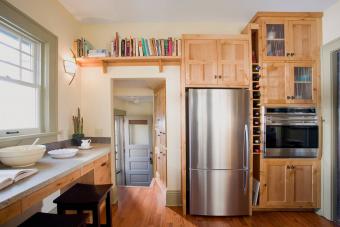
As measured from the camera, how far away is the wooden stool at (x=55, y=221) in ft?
4.12

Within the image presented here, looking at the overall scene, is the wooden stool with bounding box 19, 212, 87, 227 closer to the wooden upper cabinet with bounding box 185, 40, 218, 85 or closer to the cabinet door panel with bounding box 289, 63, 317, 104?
the wooden upper cabinet with bounding box 185, 40, 218, 85

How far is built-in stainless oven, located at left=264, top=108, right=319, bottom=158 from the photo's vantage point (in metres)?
2.50

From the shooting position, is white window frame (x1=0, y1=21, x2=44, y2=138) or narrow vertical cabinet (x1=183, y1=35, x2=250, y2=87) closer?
white window frame (x1=0, y1=21, x2=44, y2=138)

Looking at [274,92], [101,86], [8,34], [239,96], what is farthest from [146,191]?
[8,34]

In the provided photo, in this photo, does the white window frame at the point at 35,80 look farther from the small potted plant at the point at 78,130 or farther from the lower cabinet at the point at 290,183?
the lower cabinet at the point at 290,183

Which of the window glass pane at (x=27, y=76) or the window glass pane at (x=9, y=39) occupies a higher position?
the window glass pane at (x=9, y=39)

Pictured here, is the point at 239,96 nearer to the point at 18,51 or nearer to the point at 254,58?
the point at 254,58

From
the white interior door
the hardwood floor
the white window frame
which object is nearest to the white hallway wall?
the hardwood floor

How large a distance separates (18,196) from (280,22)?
3.14m

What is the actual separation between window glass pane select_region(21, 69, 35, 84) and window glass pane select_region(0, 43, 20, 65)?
0.11 m

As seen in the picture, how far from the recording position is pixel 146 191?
11.0 ft

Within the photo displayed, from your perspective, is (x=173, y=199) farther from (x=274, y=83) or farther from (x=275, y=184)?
(x=274, y=83)

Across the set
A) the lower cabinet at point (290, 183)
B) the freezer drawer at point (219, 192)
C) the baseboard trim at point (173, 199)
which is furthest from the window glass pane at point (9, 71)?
the lower cabinet at point (290, 183)

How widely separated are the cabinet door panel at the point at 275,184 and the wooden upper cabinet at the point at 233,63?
1108 mm
